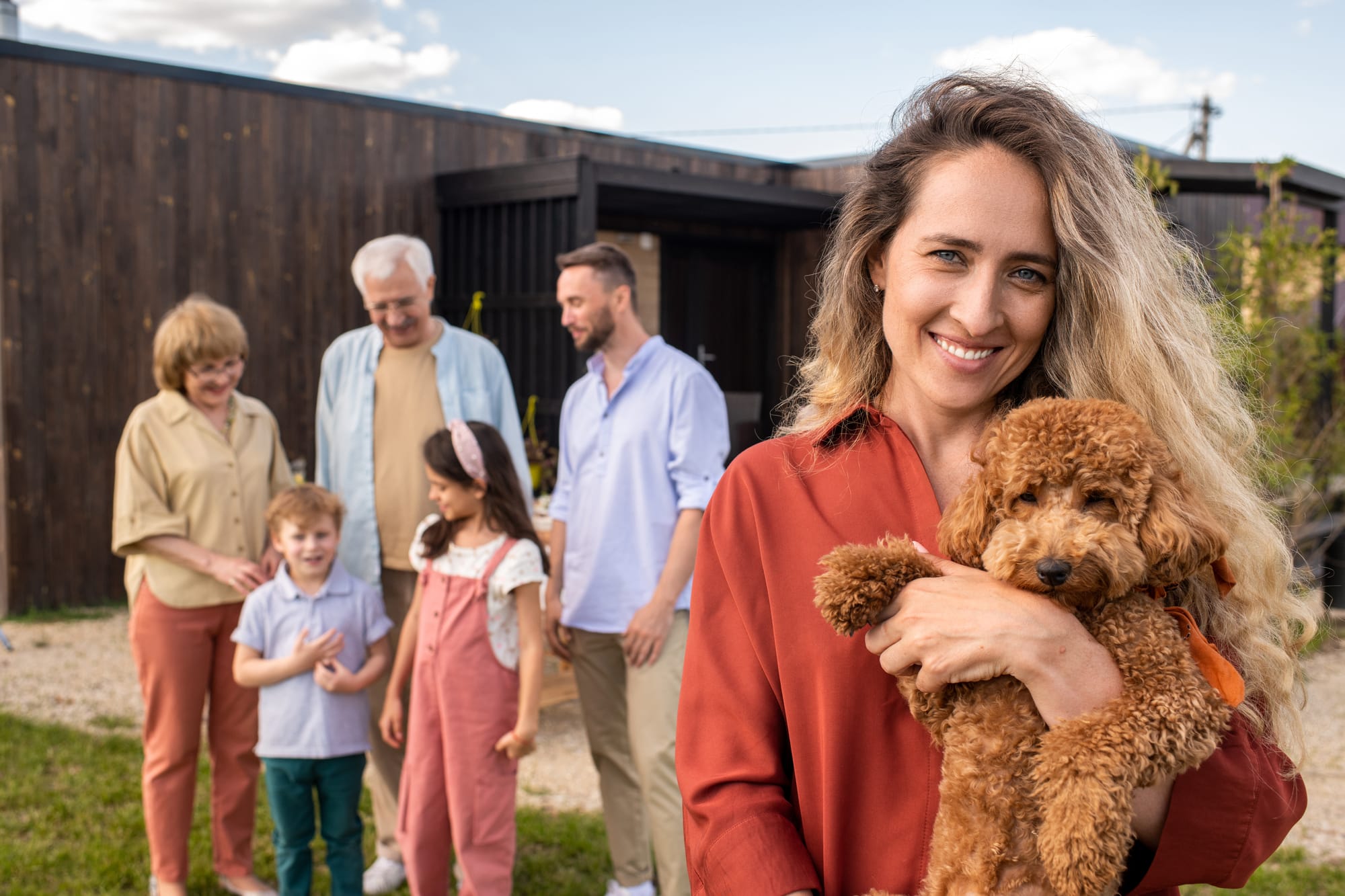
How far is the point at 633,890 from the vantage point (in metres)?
4.34

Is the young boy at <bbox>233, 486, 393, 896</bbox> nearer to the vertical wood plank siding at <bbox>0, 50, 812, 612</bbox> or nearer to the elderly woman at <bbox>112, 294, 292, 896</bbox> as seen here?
the elderly woman at <bbox>112, 294, 292, 896</bbox>

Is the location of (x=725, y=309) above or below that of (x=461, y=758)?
above

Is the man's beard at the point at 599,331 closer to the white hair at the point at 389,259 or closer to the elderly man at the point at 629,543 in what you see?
the elderly man at the point at 629,543

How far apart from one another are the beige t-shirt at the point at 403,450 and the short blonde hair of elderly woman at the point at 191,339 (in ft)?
2.00

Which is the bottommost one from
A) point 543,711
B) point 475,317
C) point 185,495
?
point 543,711

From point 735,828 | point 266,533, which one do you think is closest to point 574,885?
point 266,533

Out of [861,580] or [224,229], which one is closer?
[861,580]

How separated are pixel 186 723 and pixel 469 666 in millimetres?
1187

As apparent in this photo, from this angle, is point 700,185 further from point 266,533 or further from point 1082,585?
point 1082,585

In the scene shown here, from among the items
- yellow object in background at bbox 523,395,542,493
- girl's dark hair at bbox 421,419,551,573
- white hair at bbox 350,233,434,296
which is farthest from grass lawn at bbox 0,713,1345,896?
yellow object in background at bbox 523,395,542,493

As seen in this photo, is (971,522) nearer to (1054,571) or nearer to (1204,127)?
(1054,571)

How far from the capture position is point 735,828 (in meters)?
1.56

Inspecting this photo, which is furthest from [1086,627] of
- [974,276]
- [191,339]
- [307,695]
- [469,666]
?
[191,339]

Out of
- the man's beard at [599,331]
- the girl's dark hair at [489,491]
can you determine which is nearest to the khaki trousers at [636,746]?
the girl's dark hair at [489,491]
